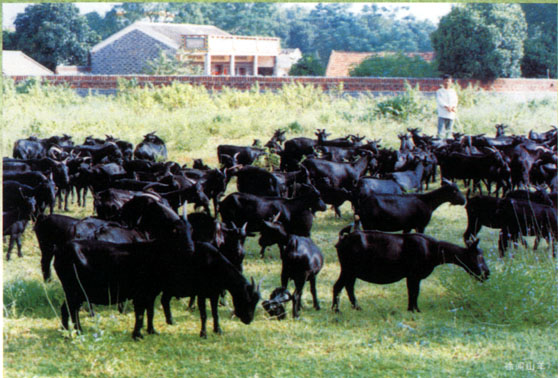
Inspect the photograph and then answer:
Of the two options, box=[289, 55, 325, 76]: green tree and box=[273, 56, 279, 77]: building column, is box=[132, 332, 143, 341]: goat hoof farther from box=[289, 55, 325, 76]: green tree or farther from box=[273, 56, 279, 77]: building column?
box=[289, 55, 325, 76]: green tree

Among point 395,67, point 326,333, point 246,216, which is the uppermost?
point 395,67

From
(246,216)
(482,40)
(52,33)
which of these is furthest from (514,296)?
(482,40)

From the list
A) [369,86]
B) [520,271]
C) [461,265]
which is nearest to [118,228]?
[461,265]

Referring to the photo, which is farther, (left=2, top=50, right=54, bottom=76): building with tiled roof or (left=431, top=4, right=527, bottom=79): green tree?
(left=431, top=4, right=527, bottom=79): green tree

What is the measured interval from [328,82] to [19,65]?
45.7ft

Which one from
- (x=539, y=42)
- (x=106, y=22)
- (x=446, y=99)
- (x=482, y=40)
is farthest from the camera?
(x=482, y=40)

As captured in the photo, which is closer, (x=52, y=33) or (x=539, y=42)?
(x=52, y=33)

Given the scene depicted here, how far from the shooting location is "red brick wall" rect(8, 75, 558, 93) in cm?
2080

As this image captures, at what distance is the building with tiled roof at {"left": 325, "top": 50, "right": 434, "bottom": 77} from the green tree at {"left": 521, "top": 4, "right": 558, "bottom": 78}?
19.4 ft

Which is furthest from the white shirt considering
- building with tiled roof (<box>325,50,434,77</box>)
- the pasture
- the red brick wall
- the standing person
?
→ building with tiled roof (<box>325,50,434,77</box>)

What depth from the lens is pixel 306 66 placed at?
2691cm

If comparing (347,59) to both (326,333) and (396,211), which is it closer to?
(396,211)

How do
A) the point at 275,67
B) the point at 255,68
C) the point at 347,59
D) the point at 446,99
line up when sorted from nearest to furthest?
the point at 446,99 → the point at 255,68 → the point at 275,67 → the point at 347,59

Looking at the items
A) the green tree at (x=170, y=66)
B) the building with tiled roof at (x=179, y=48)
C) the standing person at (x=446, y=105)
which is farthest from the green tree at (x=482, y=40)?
the green tree at (x=170, y=66)
